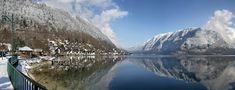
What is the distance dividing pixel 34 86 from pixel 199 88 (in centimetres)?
5417

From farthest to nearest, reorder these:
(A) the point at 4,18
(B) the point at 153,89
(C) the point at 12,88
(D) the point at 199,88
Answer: (A) the point at 4,18, (D) the point at 199,88, (B) the point at 153,89, (C) the point at 12,88

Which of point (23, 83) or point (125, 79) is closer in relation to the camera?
point (23, 83)

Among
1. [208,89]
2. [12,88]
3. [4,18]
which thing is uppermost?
[4,18]

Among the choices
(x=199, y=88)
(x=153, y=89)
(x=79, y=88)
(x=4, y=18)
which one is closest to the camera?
(x=79, y=88)

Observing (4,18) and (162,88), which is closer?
(162,88)

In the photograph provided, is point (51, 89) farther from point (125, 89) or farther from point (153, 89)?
point (153, 89)

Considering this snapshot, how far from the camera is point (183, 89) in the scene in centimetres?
5984

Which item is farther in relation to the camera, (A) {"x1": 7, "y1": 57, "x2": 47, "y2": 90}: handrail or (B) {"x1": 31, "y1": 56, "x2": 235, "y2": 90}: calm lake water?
(B) {"x1": 31, "y1": 56, "x2": 235, "y2": 90}: calm lake water

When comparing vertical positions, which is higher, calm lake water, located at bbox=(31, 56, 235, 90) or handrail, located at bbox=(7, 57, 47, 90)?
handrail, located at bbox=(7, 57, 47, 90)

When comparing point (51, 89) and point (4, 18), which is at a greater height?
point (4, 18)

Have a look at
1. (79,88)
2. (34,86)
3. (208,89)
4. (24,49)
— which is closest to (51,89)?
(79,88)

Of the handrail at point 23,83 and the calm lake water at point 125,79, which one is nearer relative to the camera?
the handrail at point 23,83

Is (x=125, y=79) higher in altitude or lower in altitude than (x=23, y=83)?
lower

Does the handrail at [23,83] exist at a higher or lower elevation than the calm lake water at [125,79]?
higher
